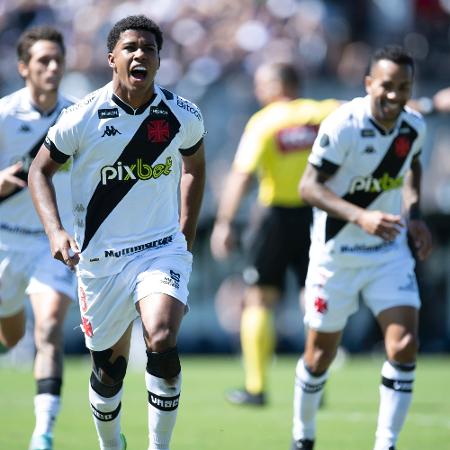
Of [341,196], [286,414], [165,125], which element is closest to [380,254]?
[341,196]

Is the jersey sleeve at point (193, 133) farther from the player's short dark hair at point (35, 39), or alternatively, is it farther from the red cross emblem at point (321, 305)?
the player's short dark hair at point (35, 39)

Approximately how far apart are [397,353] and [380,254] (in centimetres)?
73

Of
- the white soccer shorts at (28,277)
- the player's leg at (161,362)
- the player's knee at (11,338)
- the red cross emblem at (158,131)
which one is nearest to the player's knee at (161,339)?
the player's leg at (161,362)

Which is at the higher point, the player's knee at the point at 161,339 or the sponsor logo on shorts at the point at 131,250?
the sponsor logo on shorts at the point at 131,250

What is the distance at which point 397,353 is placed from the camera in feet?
24.8

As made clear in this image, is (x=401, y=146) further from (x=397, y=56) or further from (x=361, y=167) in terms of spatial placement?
(x=397, y=56)

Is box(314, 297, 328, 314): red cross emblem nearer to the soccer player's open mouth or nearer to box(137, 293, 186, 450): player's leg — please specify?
box(137, 293, 186, 450): player's leg

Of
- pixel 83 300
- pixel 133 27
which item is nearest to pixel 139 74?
pixel 133 27

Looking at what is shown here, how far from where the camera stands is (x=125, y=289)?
6832mm

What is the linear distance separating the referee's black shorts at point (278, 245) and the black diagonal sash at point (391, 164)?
341 cm

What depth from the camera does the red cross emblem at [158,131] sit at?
6875mm

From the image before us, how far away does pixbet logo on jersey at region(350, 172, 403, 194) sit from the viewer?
795 cm

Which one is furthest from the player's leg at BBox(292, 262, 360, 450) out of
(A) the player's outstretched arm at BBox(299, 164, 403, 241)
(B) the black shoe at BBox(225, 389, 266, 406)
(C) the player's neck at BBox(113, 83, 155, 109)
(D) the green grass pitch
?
(B) the black shoe at BBox(225, 389, 266, 406)

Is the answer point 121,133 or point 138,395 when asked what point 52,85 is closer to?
point 121,133
